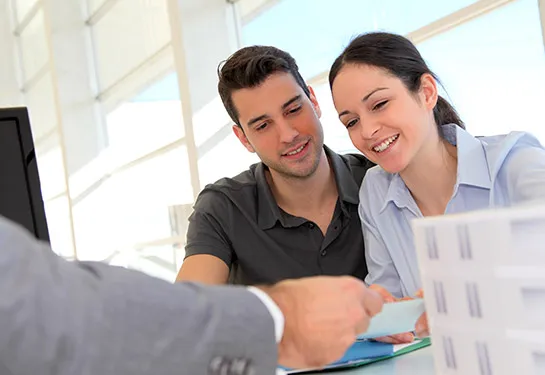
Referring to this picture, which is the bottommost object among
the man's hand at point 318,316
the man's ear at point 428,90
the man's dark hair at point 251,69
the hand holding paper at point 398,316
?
the hand holding paper at point 398,316

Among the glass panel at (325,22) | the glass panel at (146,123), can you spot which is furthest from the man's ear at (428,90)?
the glass panel at (146,123)

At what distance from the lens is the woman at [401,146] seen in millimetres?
1533

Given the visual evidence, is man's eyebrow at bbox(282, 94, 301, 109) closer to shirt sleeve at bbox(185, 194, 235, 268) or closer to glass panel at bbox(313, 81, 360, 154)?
shirt sleeve at bbox(185, 194, 235, 268)

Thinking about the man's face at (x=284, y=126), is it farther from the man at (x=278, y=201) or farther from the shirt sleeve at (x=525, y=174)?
the shirt sleeve at (x=525, y=174)

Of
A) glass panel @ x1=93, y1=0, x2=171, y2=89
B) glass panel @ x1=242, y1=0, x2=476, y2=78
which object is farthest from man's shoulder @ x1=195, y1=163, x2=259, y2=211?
glass panel @ x1=93, y1=0, x2=171, y2=89

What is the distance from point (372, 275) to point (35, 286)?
1255 millimetres

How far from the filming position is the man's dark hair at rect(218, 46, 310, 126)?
2.02 m

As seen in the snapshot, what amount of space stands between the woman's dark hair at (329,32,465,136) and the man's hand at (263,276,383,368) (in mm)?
960

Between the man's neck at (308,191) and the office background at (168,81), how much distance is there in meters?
0.35

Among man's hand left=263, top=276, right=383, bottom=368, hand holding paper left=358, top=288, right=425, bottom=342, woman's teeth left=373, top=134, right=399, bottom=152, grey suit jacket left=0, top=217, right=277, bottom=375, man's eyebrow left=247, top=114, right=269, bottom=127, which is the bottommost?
hand holding paper left=358, top=288, right=425, bottom=342

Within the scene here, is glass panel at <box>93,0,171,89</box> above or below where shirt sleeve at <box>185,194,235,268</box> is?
above

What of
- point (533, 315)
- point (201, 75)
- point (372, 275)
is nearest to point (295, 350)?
point (533, 315)

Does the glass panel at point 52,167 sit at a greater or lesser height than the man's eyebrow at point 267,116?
greater

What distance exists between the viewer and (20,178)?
1.06 meters
